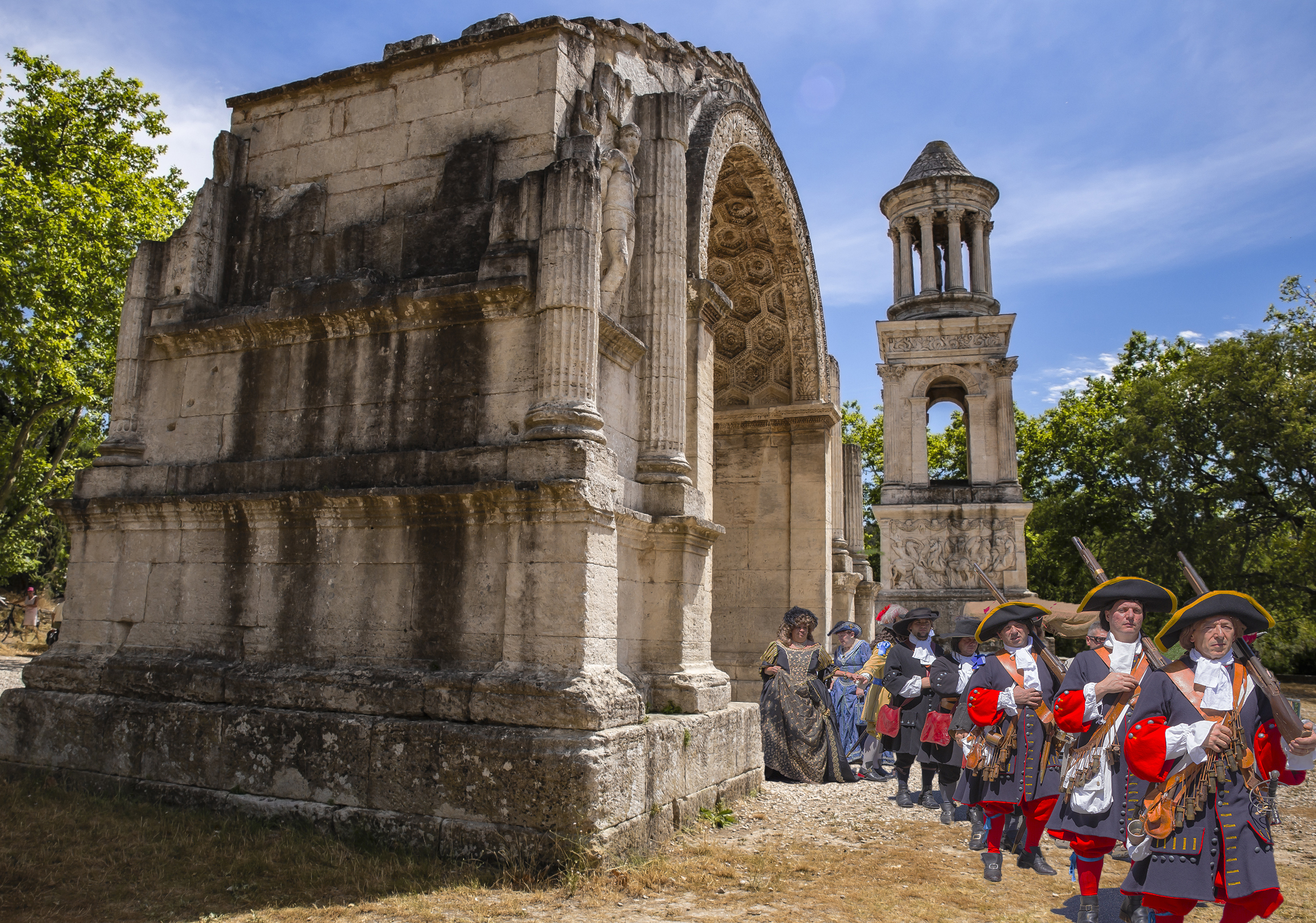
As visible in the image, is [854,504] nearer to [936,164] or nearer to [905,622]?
[905,622]

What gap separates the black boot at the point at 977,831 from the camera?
5.82m

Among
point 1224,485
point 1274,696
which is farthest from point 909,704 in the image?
point 1224,485

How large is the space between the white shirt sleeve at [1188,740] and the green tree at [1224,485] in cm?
2108

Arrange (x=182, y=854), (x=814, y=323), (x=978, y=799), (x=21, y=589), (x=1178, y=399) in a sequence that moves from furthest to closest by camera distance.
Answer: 1. (x=21, y=589)
2. (x=1178, y=399)
3. (x=814, y=323)
4. (x=978, y=799)
5. (x=182, y=854)

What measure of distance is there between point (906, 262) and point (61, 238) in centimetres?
1811

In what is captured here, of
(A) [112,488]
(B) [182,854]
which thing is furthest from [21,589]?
(B) [182,854]

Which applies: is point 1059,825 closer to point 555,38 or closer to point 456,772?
point 456,772

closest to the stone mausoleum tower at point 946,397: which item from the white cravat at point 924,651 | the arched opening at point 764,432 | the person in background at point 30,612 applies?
the arched opening at point 764,432

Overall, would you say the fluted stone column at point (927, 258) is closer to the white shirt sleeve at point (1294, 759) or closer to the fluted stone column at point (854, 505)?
the fluted stone column at point (854, 505)

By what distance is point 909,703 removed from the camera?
747 centimetres

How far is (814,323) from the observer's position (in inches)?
430

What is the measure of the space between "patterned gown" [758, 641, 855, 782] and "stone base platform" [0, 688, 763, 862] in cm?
147

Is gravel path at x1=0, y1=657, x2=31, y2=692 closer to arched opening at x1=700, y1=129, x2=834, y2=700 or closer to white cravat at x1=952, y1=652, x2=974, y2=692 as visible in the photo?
arched opening at x1=700, y1=129, x2=834, y2=700

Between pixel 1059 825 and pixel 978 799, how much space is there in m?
1.14
